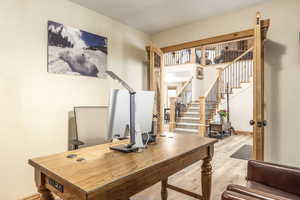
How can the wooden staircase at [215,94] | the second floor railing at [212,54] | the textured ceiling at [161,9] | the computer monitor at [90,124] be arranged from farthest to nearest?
the second floor railing at [212,54]
the wooden staircase at [215,94]
the textured ceiling at [161,9]
the computer monitor at [90,124]

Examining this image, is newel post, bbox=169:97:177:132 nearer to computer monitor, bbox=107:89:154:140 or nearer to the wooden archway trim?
the wooden archway trim

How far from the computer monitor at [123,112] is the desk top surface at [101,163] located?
169mm

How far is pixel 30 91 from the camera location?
7.18 feet

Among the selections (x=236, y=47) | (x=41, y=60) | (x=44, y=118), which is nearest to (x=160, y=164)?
(x=44, y=118)

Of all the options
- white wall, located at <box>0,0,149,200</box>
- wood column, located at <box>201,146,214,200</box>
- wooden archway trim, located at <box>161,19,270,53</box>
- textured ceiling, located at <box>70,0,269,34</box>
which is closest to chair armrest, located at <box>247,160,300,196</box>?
wood column, located at <box>201,146,214,200</box>

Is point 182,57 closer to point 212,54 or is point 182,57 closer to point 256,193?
point 212,54

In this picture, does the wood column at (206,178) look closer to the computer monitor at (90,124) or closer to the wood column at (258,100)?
the wood column at (258,100)

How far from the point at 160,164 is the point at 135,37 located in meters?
2.80

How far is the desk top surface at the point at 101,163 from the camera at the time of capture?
964 millimetres

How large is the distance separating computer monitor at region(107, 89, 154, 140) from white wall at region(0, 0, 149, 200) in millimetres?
1300

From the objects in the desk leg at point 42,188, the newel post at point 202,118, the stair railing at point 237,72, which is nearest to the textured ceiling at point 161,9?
the desk leg at point 42,188

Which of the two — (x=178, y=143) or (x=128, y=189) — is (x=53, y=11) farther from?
(x=128, y=189)

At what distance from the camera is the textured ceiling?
8.46 ft

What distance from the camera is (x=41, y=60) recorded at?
229cm
